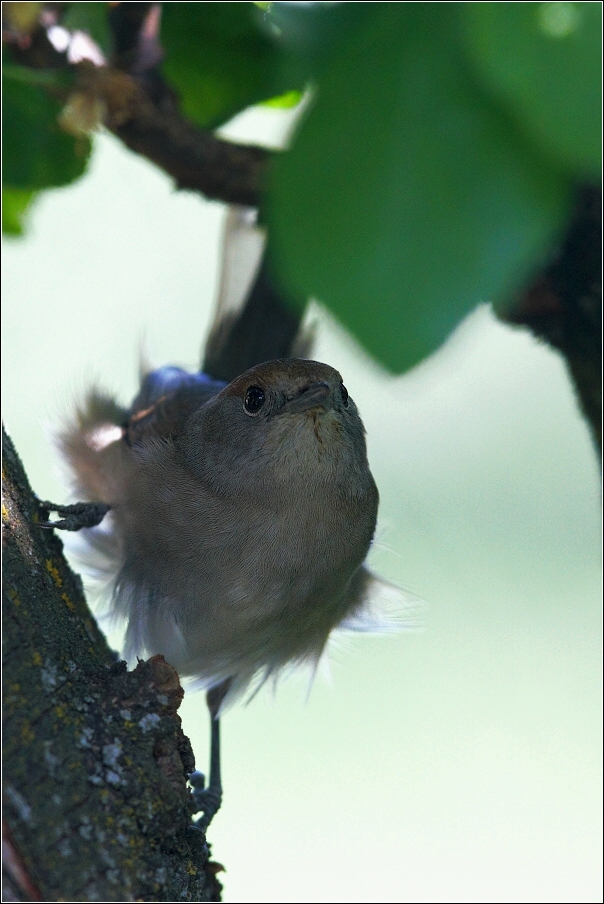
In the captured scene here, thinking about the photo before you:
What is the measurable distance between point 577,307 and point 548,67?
1.90 metres

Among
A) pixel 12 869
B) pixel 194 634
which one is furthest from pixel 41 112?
pixel 12 869

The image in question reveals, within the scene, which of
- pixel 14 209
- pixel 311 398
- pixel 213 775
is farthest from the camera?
pixel 213 775

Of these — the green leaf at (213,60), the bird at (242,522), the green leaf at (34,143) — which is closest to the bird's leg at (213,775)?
the bird at (242,522)

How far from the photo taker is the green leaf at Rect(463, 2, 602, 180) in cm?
86

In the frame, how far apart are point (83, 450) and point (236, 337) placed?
83cm

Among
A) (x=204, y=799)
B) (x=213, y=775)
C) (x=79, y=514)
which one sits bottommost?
(x=213, y=775)

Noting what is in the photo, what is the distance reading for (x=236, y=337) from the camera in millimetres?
Result: 3801

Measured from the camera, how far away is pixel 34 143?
7.63 ft

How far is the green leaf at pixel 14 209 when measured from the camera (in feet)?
8.09

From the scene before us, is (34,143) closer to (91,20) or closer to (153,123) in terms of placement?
(91,20)

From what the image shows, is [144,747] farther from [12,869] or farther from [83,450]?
[83,450]

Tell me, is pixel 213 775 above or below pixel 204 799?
below

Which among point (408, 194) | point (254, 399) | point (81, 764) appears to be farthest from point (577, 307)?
point (81, 764)

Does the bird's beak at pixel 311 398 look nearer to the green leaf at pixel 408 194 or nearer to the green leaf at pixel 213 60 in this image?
the green leaf at pixel 213 60
